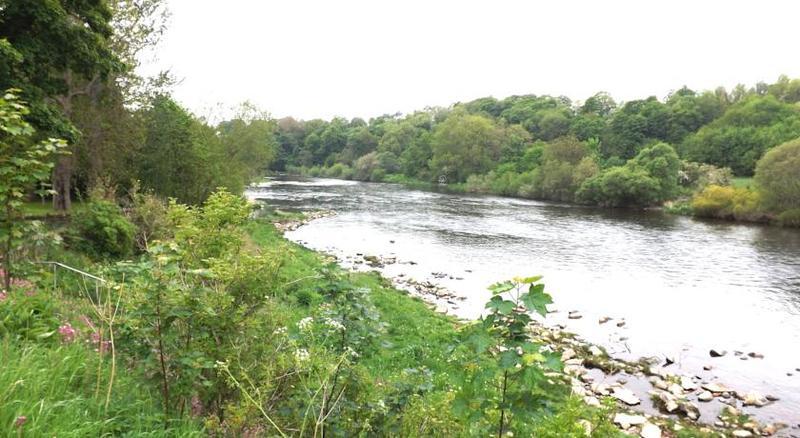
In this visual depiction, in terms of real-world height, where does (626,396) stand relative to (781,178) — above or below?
below

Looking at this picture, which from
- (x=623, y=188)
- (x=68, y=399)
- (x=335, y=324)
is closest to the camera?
(x=68, y=399)

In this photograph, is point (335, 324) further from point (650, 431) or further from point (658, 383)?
point (658, 383)

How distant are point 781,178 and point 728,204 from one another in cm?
518

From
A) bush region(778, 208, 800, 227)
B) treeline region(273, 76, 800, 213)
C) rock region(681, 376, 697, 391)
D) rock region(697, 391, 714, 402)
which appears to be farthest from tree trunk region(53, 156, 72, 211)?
treeline region(273, 76, 800, 213)

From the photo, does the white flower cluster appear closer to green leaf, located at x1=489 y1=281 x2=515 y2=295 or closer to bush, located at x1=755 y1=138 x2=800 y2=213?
green leaf, located at x1=489 y1=281 x2=515 y2=295

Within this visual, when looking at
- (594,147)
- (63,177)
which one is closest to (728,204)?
(594,147)

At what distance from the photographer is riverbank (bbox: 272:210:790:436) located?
31.9 feet

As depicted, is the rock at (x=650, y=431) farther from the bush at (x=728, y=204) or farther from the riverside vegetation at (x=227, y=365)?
the bush at (x=728, y=204)

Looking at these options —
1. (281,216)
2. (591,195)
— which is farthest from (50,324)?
(591,195)

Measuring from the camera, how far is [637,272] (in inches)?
925

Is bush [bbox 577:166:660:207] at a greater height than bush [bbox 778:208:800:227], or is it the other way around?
bush [bbox 577:166:660:207]

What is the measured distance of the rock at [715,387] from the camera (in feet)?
37.4

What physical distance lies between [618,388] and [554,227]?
27.9m

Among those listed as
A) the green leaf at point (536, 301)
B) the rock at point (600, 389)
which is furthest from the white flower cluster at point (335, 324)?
the rock at point (600, 389)
